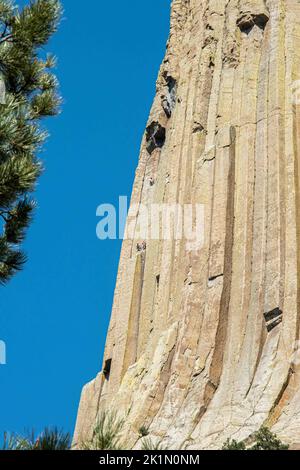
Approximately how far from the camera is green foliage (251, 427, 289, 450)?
64.6ft

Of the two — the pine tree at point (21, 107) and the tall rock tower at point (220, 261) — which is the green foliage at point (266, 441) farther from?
the pine tree at point (21, 107)

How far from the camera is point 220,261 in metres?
26.3

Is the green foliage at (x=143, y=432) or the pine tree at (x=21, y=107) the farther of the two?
the green foliage at (x=143, y=432)

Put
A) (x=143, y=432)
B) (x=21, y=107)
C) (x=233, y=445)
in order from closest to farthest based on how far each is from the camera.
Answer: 1. (x=21, y=107)
2. (x=233, y=445)
3. (x=143, y=432)

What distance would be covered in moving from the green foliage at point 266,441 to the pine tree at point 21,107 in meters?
7.84

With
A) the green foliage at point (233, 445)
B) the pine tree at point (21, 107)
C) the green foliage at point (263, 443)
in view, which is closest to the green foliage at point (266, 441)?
the green foliage at point (263, 443)

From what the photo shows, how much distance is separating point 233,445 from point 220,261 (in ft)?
22.5

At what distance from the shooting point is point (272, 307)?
24.4 metres

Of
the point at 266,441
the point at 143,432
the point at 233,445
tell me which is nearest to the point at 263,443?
the point at 266,441

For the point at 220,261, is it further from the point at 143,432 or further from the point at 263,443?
the point at 263,443

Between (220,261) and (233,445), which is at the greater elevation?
(220,261)

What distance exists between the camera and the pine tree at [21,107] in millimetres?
13367
